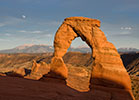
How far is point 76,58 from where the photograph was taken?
90500mm

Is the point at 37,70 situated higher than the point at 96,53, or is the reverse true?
the point at 96,53

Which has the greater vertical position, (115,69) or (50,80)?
(115,69)

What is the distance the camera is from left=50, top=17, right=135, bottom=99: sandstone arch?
11.3 m

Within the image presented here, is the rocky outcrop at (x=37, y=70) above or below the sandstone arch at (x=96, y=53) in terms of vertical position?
below

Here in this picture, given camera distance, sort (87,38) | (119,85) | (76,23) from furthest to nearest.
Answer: (76,23)
(87,38)
(119,85)

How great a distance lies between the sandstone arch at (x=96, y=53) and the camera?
37.0 ft

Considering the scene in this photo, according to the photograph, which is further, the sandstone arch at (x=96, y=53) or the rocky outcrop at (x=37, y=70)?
the rocky outcrop at (x=37, y=70)

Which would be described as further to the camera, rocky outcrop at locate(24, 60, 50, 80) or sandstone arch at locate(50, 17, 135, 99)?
rocky outcrop at locate(24, 60, 50, 80)

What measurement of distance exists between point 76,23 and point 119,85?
741 centimetres

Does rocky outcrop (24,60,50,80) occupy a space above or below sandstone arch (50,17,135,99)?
below

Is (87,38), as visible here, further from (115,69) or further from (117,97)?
(117,97)

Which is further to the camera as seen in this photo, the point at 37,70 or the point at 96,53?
the point at 37,70

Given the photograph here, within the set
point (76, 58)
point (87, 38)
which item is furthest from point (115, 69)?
point (76, 58)

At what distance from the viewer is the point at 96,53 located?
12.6m
